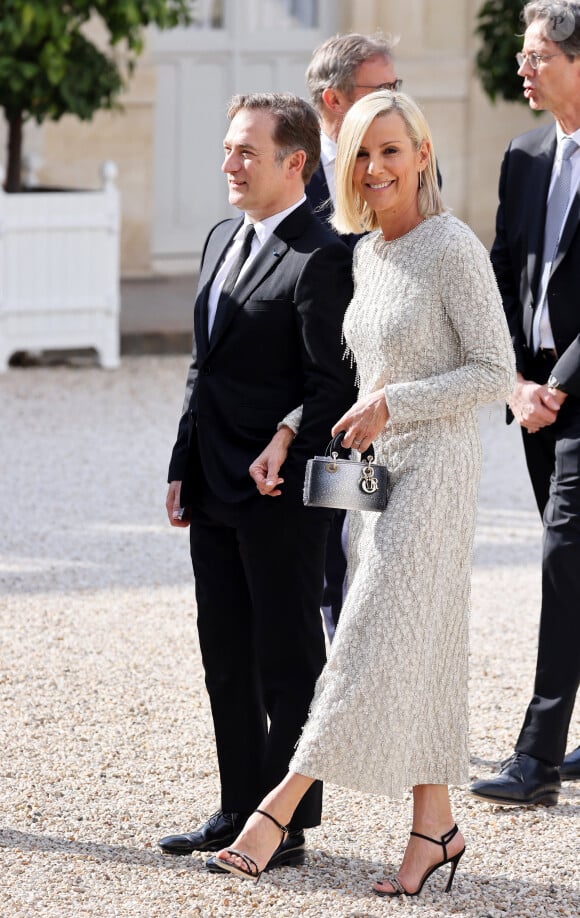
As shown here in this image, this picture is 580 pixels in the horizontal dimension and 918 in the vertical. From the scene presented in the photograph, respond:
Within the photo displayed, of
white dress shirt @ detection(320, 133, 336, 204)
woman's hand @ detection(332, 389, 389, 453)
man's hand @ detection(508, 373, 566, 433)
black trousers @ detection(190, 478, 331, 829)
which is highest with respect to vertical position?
white dress shirt @ detection(320, 133, 336, 204)

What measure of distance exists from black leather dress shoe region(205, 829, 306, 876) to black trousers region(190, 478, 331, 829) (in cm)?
5

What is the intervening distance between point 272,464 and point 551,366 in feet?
3.70

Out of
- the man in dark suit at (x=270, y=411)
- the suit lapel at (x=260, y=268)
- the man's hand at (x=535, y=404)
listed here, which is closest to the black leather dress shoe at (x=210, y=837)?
the man in dark suit at (x=270, y=411)

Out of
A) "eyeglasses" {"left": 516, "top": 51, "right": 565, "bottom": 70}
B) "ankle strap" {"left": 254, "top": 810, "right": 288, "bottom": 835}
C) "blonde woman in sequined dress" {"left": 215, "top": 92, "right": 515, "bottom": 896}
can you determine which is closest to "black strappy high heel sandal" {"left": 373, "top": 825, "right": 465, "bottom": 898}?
"blonde woman in sequined dress" {"left": 215, "top": 92, "right": 515, "bottom": 896}

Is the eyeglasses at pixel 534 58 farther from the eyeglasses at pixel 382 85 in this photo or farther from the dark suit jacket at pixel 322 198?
the dark suit jacket at pixel 322 198

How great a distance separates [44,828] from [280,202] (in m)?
1.46

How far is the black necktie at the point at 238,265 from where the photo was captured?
326 centimetres

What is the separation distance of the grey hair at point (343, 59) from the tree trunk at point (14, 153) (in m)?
6.09

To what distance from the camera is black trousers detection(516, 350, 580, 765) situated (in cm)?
382

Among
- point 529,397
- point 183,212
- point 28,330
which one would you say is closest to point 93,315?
point 28,330

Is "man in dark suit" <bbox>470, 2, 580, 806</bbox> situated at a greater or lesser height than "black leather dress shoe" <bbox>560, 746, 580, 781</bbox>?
greater

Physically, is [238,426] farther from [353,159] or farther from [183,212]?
[183,212]

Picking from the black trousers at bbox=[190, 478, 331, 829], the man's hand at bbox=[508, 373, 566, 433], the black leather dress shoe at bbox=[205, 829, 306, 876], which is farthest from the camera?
the man's hand at bbox=[508, 373, 566, 433]

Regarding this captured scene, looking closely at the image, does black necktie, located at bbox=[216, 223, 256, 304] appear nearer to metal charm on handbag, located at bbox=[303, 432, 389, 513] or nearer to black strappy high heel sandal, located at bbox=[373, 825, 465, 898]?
metal charm on handbag, located at bbox=[303, 432, 389, 513]
